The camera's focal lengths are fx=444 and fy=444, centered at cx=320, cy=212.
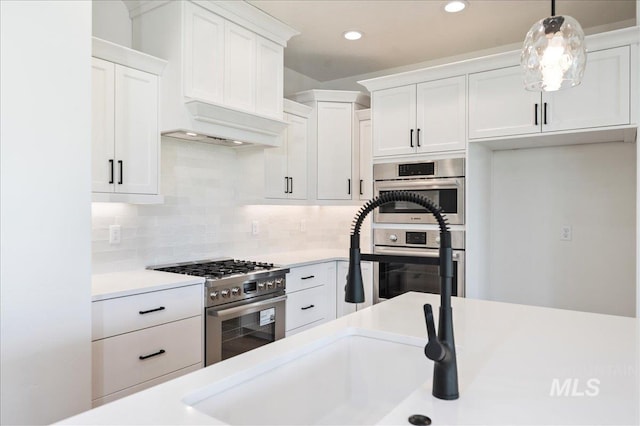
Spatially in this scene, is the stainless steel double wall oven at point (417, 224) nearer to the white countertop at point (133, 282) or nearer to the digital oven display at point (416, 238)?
the digital oven display at point (416, 238)

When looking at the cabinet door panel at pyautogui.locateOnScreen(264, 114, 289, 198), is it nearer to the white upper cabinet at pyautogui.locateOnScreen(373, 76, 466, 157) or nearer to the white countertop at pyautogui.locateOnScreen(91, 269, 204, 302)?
the white upper cabinet at pyautogui.locateOnScreen(373, 76, 466, 157)

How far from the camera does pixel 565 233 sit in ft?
11.3

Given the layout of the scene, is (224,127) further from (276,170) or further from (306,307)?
(306,307)

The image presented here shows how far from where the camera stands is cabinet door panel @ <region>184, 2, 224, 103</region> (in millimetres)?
2785

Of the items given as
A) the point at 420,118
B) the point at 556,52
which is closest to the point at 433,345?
the point at 556,52

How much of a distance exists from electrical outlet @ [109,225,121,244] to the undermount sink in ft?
6.26

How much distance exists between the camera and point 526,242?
11.9 ft

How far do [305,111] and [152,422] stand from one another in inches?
135

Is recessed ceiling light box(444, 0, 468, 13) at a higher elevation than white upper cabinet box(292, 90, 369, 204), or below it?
higher

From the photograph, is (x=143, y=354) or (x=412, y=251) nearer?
(x=143, y=354)

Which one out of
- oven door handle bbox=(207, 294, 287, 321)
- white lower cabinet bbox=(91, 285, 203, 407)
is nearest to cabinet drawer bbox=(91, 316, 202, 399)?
white lower cabinet bbox=(91, 285, 203, 407)

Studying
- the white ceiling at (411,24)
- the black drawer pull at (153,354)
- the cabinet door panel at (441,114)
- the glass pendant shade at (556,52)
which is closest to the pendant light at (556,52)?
the glass pendant shade at (556,52)

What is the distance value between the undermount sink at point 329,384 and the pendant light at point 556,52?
1017 millimetres

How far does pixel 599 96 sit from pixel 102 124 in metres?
3.01
